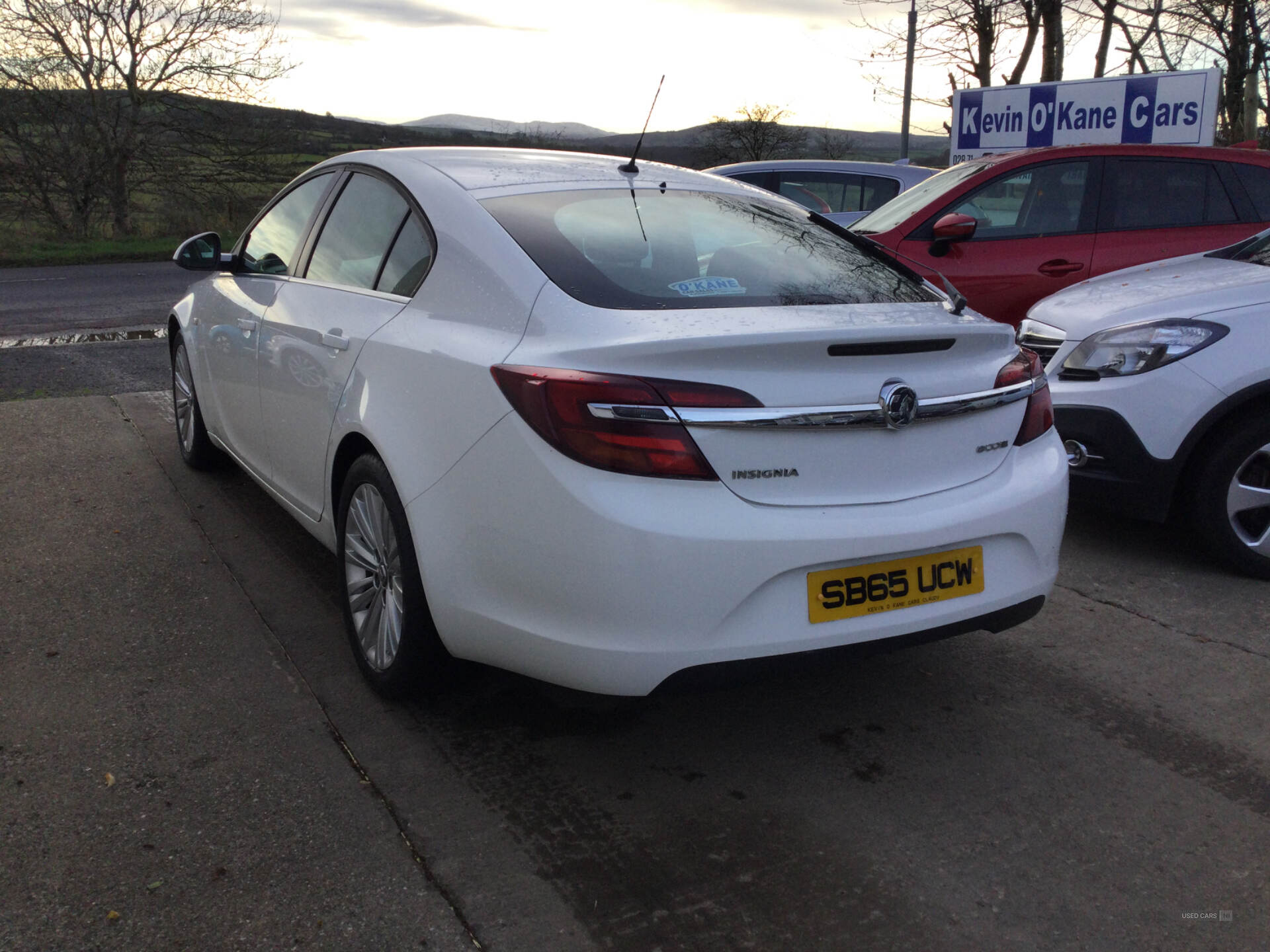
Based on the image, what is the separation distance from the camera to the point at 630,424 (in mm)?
2543

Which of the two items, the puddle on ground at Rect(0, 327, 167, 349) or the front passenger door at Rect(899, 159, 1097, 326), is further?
the puddle on ground at Rect(0, 327, 167, 349)

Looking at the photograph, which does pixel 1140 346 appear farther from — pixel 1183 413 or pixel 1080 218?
pixel 1080 218

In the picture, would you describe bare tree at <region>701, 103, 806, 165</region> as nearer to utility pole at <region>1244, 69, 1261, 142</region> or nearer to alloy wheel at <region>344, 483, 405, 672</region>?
utility pole at <region>1244, 69, 1261, 142</region>

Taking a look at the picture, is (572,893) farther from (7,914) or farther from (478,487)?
(7,914)

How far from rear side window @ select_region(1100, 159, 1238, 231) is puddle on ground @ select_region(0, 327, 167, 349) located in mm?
7794

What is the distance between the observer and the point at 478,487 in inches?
109

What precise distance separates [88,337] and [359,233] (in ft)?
25.7

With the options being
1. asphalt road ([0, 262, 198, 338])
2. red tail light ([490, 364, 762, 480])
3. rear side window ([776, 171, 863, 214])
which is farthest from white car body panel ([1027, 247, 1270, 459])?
asphalt road ([0, 262, 198, 338])

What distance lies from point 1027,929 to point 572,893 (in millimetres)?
944

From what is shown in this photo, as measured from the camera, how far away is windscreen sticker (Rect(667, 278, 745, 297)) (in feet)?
9.70

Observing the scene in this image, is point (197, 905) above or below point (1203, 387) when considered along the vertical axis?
below

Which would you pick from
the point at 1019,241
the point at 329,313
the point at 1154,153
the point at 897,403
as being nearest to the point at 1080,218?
the point at 1019,241

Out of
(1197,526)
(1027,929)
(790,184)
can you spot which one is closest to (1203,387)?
(1197,526)

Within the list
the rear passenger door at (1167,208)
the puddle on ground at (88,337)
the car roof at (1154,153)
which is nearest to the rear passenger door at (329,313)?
the car roof at (1154,153)
